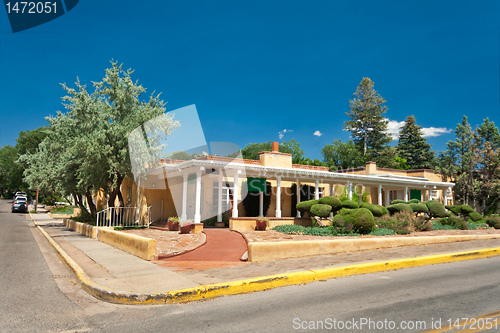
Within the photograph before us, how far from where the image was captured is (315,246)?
958cm

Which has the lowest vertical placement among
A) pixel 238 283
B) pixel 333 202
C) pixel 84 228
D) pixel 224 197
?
pixel 84 228

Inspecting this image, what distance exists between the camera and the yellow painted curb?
5547mm

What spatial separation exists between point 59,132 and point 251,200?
12.7 meters

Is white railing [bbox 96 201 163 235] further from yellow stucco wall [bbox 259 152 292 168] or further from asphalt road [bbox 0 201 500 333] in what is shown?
asphalt road [bbox 0 201 500 333]

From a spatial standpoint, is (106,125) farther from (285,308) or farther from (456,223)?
(456,223)

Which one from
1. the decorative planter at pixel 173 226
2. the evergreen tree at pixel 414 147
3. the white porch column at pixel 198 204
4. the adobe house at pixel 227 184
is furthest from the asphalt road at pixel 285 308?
the evergreen tree at pixel 414 147

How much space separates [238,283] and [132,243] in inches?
212

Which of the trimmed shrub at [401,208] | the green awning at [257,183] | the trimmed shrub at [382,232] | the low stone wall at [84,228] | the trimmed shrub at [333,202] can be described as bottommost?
the low stone wall at [84,228]

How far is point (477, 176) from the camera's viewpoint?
34.4 metres

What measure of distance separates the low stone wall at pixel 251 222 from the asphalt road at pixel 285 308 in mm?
8952

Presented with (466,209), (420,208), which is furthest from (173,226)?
(466,209)

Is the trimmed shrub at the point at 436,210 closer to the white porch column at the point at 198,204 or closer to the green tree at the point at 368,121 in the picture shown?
the white porch column at the point at 198,204

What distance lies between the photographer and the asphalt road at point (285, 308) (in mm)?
4438

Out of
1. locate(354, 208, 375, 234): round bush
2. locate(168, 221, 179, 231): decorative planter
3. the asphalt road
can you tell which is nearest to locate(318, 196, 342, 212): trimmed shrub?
locate(354, 208, 375, 234): round bush
